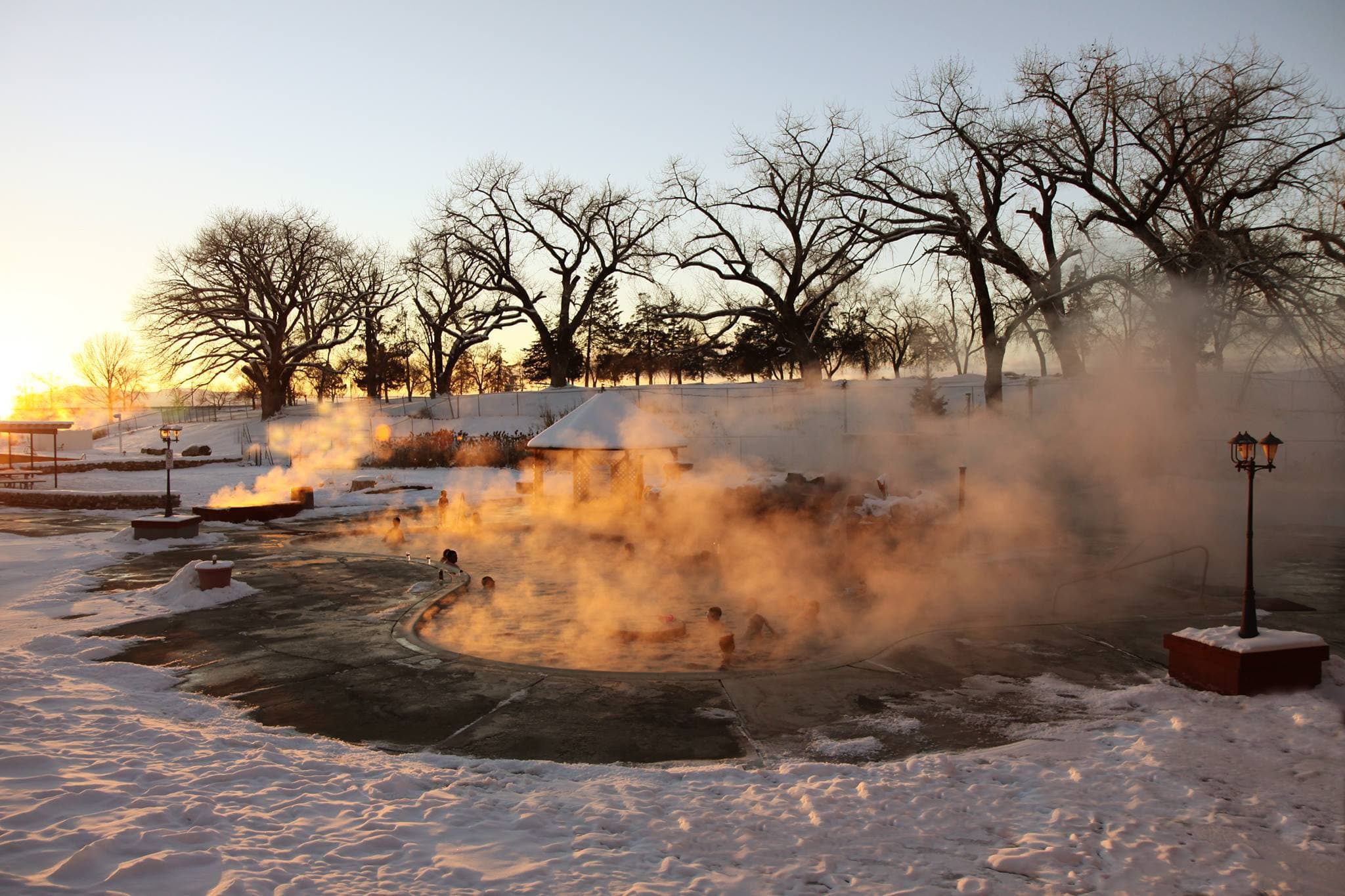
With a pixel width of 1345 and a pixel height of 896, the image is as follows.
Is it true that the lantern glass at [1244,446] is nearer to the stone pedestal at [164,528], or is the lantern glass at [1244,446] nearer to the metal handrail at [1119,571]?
the metal handrail at [1119,571]

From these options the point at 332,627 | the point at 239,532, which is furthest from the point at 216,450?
the point at 332,627

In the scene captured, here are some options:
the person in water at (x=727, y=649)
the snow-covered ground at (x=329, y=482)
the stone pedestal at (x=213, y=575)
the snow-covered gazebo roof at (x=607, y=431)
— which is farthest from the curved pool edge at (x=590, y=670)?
the snow-covered ground at (x=329, y=482)

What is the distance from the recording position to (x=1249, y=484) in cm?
768

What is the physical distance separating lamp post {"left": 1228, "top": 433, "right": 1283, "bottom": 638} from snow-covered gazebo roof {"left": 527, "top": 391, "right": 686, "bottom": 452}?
12767 mm

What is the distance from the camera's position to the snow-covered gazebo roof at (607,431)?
19688mm

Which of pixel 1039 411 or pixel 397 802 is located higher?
pixel 1039 411

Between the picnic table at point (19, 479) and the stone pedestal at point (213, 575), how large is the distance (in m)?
20.5

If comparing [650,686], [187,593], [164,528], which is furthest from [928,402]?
[187,593]

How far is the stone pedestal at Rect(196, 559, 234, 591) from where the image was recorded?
1112 cm

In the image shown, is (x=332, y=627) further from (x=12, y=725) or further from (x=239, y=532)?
(x=239, y=532)

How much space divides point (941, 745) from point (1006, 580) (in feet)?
24.4

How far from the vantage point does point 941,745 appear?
6094 millimetres

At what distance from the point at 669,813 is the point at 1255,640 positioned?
5.78m

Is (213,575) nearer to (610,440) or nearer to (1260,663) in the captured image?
(610,440)
